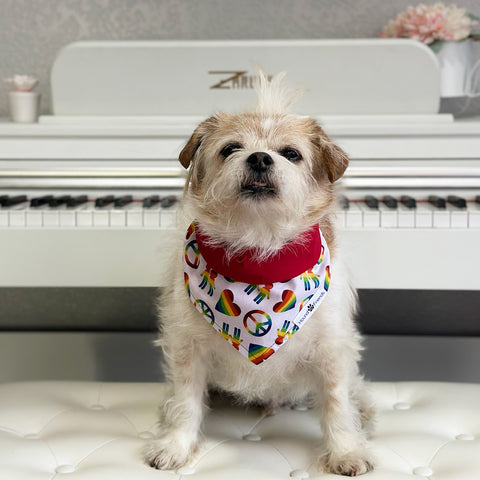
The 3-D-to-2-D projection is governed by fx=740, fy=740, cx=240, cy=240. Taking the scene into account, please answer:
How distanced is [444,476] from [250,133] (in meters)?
0.65

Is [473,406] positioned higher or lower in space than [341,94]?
lower

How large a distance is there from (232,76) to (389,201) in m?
0.58

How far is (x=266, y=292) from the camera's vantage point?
1.33 m

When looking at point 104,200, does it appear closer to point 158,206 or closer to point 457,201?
point 158,206

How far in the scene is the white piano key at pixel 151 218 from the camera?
5.40 feet

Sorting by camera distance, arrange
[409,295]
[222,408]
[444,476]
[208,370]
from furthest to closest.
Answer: [409,295]
[222,408]
[208,370]
[444,476]

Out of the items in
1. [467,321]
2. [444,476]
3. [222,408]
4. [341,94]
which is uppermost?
[341,94]

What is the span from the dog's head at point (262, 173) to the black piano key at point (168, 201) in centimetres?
33

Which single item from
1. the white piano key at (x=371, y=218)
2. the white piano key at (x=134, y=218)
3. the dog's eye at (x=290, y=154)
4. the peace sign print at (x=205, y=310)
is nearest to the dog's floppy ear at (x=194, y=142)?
the dog's eye at (x=290, y=154)

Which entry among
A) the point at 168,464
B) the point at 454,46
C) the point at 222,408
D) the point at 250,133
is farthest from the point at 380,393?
the point at 454,46

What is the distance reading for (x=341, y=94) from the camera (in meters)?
1.95

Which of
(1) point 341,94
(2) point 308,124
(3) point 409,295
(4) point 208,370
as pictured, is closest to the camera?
(2) point 308,124

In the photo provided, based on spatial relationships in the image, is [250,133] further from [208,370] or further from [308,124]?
[208,370]

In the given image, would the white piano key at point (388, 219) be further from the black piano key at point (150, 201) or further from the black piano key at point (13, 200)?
the black piano key at point (13, 200)
